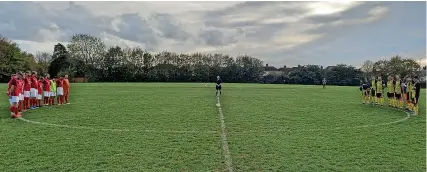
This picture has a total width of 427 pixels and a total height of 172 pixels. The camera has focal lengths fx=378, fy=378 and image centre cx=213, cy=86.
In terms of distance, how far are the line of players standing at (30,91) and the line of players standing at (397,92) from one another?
17.0m

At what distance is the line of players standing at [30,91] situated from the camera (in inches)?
587

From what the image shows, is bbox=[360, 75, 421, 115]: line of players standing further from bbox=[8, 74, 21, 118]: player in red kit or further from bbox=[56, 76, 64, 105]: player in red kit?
bbox=[56, 76, 64, 105]: player in red kit

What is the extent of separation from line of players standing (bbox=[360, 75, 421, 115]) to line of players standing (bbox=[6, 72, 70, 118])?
1705 centimetres

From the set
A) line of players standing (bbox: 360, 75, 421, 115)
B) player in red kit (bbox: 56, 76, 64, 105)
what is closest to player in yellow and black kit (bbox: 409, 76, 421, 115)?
line of players standing (bbox: 360, 75, 421, 115)

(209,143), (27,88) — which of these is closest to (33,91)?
(27,88)

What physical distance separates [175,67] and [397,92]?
231 ft

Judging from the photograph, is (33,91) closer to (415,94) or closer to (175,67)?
(415,94)

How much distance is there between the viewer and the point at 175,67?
87.8 meters

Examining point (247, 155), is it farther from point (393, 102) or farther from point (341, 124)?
point (393, 102)

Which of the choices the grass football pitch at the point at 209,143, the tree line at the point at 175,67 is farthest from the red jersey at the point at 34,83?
the tree line at the point at 175,67

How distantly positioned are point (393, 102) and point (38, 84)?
18820 mm

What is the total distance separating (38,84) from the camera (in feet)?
62.0

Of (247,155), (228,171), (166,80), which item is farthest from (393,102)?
(166,80)

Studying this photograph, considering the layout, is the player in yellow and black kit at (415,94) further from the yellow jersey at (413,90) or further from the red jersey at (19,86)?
the red jersey at (19,86)
